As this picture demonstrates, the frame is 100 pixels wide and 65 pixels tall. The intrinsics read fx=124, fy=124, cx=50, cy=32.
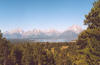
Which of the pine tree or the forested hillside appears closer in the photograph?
the pine tree

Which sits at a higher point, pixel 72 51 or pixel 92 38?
pixel 92 38

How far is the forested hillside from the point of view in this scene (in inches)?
471

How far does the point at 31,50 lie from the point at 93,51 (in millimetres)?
35225

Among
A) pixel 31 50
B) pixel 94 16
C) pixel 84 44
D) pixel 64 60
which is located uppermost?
pixel 94 16

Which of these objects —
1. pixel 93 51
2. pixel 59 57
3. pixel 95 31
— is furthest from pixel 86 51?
pixel 59 57

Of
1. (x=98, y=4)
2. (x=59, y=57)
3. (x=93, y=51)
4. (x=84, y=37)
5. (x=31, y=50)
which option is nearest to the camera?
(x=93, y=51)

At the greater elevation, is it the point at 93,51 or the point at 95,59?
the point at 93,51

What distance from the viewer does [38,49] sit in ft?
147

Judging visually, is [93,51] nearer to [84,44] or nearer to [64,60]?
[84,44]

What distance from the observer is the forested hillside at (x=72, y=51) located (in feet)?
39.2

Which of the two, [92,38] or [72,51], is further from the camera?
[72,51]

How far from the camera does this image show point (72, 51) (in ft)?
105

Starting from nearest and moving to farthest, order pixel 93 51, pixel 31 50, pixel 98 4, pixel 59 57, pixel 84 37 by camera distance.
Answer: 1. pixel 93 51
2. pixel 98 4
3. pixel 84 37
4. pixel 31 50
5. pixel 59 57

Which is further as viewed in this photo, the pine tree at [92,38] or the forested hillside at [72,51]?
the forested hillside at [72,51]
